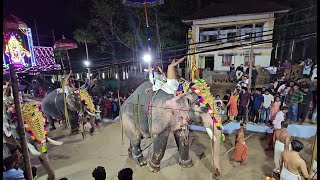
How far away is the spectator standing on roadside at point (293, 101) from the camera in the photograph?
7754 mm

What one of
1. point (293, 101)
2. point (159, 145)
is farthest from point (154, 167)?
point (293, 101)

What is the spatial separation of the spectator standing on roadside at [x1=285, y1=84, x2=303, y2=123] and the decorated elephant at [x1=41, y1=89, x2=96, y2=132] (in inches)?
287

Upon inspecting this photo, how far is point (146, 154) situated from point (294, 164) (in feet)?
14.0

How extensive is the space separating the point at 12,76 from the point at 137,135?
157 inches

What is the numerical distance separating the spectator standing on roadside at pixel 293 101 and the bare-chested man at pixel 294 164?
410 centimetres

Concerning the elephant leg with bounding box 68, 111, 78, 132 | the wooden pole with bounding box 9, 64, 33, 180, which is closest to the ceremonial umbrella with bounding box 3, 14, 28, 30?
the wooden pole with bounding box 9, 64, 33, 180

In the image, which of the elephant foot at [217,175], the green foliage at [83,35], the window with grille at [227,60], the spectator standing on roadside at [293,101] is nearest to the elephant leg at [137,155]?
the elephant foot at [217,175]

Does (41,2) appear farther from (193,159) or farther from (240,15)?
(193,159)

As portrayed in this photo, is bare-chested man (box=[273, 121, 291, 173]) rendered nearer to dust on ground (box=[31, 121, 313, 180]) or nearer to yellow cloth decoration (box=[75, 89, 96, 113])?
dust on ground (box=[31, 121, 313, 180])

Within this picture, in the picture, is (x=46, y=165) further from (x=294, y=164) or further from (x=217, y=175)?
(x=294, y=164)

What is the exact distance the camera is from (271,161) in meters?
6.39

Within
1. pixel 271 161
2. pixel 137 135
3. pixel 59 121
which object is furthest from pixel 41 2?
pixel 271 161

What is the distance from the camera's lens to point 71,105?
345 inches

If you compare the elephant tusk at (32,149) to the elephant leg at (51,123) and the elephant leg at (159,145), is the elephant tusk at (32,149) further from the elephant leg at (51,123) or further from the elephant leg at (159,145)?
the elephant leg at (51,123)
